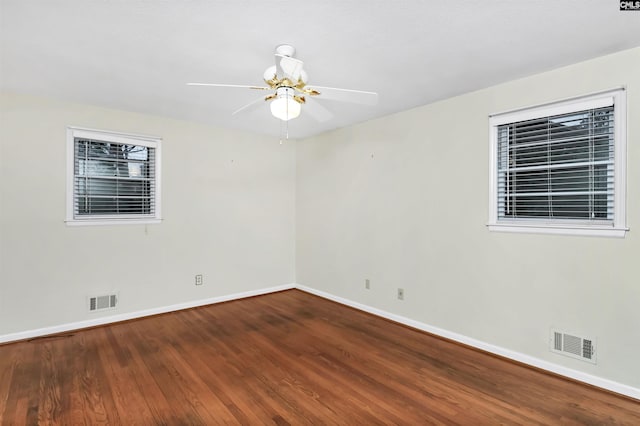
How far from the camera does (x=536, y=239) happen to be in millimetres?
2854

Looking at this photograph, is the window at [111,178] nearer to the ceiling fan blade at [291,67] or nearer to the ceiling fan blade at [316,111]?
the ceiling fan blade at [316,111]

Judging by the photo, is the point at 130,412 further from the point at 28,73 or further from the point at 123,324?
the point at 28,73

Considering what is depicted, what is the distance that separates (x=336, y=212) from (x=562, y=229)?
8.90ft

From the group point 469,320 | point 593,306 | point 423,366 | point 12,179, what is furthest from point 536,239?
point 12,179

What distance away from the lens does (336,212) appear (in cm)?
480

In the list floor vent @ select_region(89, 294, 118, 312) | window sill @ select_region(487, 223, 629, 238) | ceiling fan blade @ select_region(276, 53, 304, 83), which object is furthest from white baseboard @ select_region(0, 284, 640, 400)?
ceiling fan blade @ select_region(276, 53, 304, 83)

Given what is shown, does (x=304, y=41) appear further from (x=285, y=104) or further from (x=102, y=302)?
(x=102, y=302)

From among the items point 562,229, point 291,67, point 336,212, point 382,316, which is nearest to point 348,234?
point 336,212

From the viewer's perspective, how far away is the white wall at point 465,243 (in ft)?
8.06

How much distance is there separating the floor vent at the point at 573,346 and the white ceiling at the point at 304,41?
2.15 m

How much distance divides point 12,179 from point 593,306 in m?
5.29

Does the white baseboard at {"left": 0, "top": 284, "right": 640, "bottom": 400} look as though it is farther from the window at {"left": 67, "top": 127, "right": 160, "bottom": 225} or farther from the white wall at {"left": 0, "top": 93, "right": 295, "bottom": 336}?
the window at {"left": 67, "top": 127, "right": 160, "bottom": 225}

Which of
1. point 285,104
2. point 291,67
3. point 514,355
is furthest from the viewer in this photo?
point 514,355

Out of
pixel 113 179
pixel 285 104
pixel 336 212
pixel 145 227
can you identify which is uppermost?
pixel 285 104
